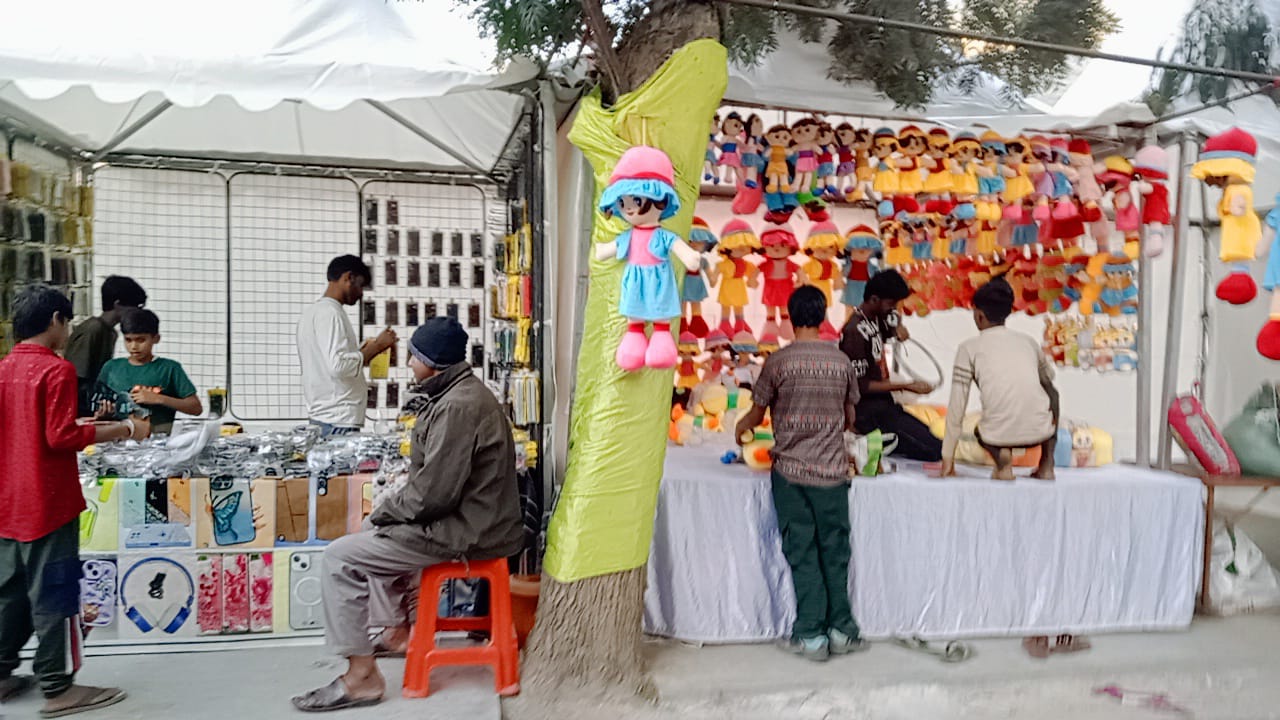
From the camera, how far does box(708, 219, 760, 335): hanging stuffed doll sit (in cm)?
562

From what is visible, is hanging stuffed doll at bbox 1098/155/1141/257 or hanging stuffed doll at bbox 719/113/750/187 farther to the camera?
hanging stuffed doll at bbox 1098/155/1141/257

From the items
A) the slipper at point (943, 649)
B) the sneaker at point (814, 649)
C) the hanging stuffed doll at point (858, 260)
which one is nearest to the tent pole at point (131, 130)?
the hanging stuffed doll at point (858, 260)

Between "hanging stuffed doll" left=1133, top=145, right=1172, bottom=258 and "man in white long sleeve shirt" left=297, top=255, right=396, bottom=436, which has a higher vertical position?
"hanging stuffed doll" left=1133, top=145, right=1172, bottom=258

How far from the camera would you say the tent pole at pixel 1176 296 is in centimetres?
500

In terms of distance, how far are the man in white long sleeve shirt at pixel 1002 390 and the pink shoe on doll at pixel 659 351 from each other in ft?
6.04

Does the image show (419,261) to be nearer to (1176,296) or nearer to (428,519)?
(428,519)

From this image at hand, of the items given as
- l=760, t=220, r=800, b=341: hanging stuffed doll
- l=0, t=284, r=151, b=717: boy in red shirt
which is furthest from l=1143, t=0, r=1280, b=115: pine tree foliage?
l=0, t=284, r=151, b=717: boy in red shirt

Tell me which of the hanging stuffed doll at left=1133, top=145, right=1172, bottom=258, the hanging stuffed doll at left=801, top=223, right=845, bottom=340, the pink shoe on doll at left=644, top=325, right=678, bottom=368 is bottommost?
the pink shoe on doll at left=644, top=325, right=678, bottom=368

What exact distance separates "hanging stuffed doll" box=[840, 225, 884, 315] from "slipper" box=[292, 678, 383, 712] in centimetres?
389

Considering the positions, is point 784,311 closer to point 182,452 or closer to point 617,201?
point 617,201

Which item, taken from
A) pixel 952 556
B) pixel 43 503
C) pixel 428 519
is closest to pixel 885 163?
pixel 952 556

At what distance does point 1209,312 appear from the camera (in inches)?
258

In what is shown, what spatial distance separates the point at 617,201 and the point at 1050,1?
2696 millimetres

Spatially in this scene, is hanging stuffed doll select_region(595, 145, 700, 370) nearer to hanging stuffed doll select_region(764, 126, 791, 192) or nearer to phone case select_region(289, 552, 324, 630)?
hanging stuffed doll select_region(764, 126, 791, 192)
